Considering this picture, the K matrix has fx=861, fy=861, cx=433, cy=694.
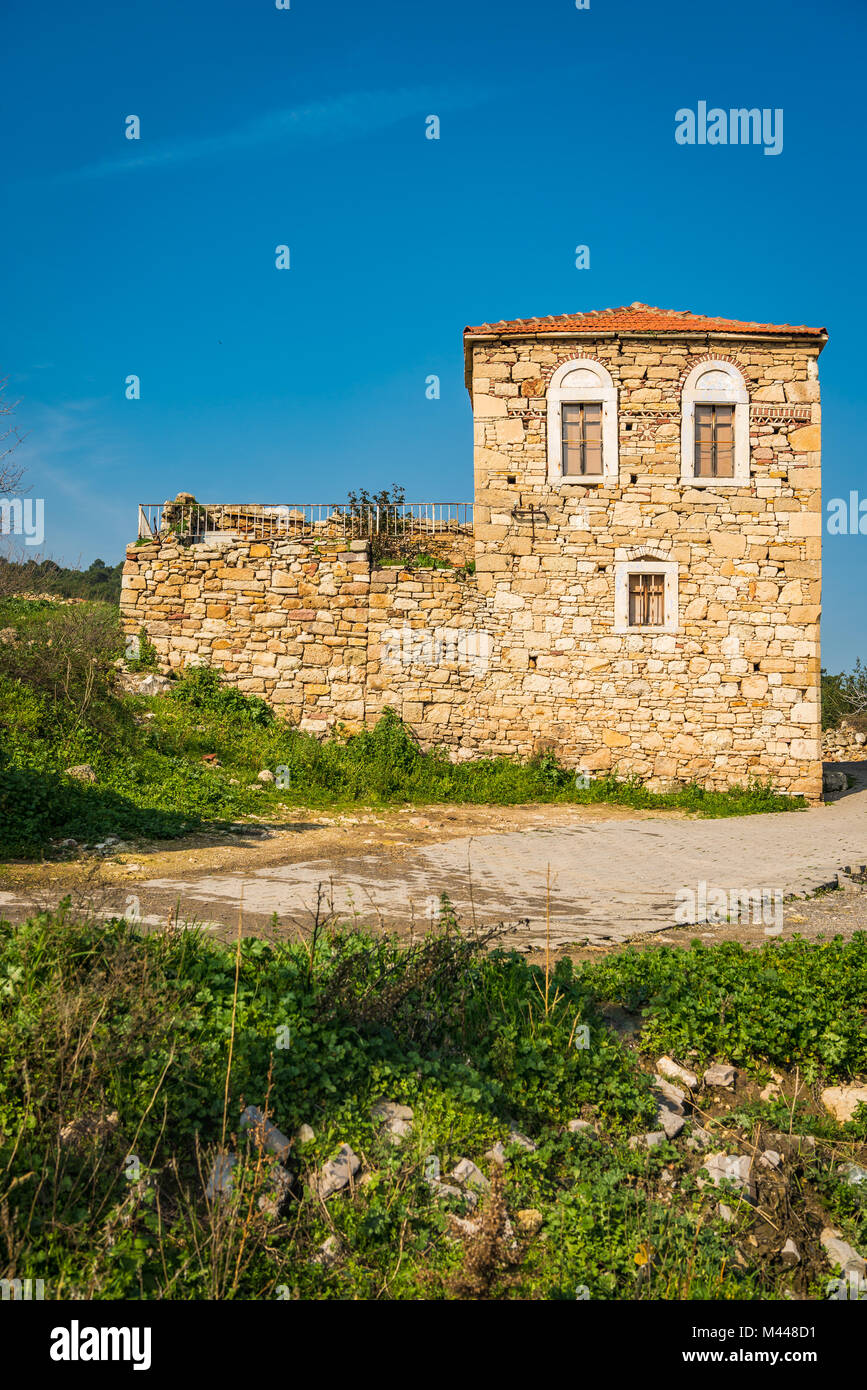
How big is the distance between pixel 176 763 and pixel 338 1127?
29.3ft

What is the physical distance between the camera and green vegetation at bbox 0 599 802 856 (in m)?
9.57

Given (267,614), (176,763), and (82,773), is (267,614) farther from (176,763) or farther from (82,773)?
(82,773)

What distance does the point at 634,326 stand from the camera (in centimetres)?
1519

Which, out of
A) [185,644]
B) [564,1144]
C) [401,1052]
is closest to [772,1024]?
[564,1144]

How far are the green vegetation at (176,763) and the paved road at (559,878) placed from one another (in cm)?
217

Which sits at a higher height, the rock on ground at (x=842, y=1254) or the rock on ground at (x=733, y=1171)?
the rock on ground at (x=733, y=1171)

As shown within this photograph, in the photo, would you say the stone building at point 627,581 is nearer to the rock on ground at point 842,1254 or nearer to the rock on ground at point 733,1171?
the rock on ground at point 733,1171

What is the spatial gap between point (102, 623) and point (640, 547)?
9.60 metres

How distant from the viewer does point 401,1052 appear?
4289 millimetres

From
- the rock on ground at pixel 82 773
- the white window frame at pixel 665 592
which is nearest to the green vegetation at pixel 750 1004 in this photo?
the rock on ground at pixel 82 773

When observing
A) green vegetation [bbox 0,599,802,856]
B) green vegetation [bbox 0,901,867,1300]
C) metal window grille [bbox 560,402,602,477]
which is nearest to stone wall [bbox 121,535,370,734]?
green vegetation [bbox 0,599,802,856]

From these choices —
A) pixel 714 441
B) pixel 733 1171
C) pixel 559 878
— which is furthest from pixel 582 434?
pixel 733 1171

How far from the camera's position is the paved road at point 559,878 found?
22.1 feet

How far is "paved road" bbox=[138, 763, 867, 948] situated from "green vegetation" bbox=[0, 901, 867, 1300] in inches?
44.7
